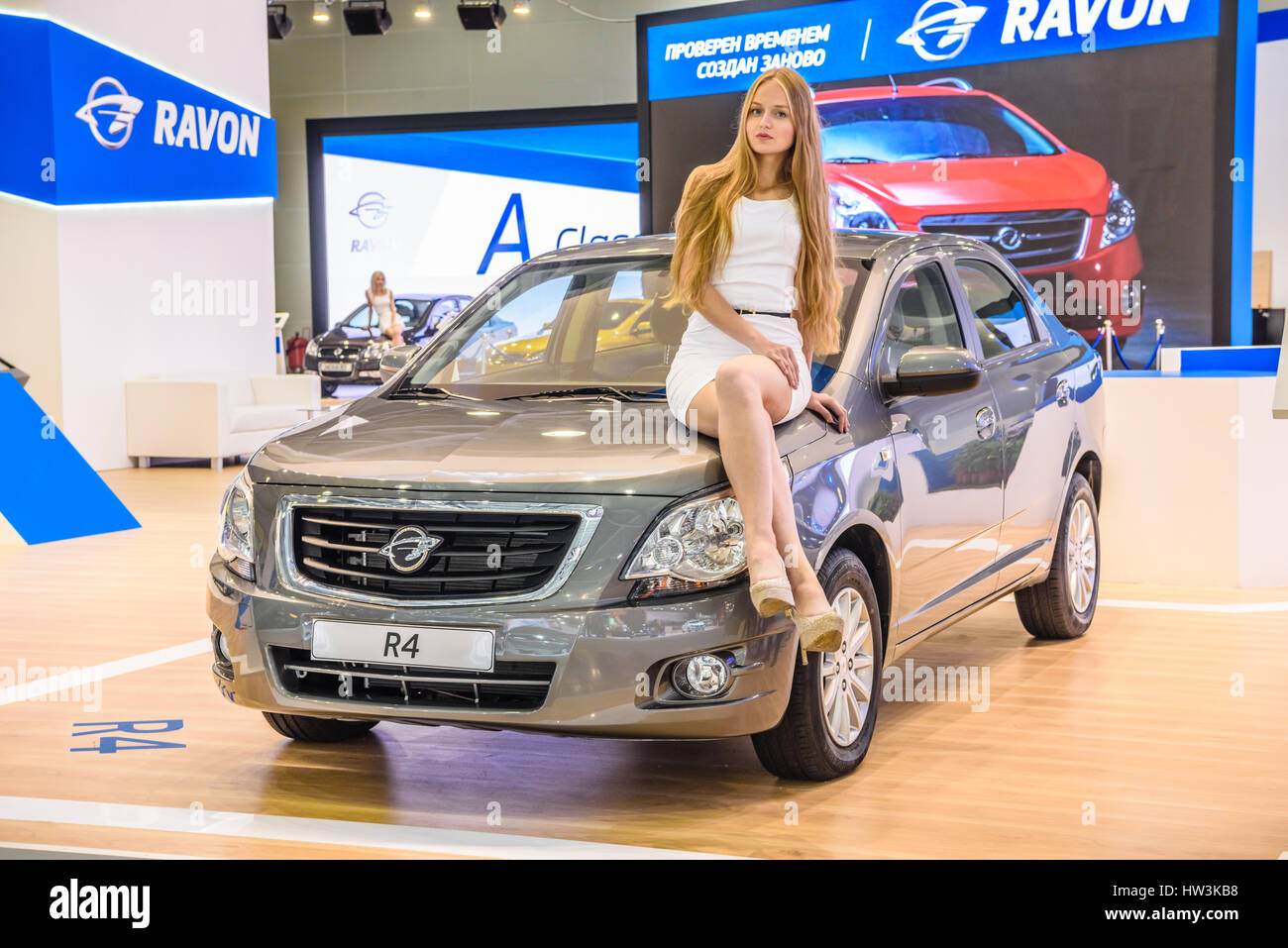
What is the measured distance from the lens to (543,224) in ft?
71.4

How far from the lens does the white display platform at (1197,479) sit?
21.0ft

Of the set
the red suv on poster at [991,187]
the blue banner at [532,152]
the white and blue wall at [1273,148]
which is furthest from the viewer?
Result: the blue banner at [532,152]

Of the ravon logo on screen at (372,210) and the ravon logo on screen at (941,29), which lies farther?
the ravon logo on screen at (372,210)

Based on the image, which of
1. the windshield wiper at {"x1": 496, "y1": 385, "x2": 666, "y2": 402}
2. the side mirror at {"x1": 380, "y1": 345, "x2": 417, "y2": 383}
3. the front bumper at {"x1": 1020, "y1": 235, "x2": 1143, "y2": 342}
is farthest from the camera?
the front bumper at {"x1": 1020, "y1": 235, "x2": 1143, "y2": 342}

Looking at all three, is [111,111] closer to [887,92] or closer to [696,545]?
[887,92]

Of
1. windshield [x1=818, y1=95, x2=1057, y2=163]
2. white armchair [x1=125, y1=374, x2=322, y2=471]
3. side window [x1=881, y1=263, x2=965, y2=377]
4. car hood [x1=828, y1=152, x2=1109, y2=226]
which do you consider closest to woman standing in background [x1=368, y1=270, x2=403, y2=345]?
white armchair [x1=125, y1=374, x2=322, y2=471]

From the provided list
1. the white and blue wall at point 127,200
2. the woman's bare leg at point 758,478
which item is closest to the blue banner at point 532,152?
the white and blue wall at point 127,200

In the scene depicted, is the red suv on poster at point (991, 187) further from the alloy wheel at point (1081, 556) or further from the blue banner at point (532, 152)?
the blue banner at point (532, 152)

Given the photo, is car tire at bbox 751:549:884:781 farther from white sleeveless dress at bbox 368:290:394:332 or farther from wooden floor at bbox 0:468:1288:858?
white sleeveless dress at bbox 368:290:394:332

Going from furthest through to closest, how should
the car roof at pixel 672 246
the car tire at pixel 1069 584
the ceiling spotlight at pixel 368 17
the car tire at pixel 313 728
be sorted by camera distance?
1. the ceiling spotlight at pixel 368 17
2. the car tire at pixel 1069 584
3. the car roof at pixel 672 246
4. the car tire at pixel 313 728

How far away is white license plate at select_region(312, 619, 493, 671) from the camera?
316 cm

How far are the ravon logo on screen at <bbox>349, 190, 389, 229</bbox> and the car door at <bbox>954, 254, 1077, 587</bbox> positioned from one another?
1828cm

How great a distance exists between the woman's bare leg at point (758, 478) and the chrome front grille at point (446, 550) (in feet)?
1.11
